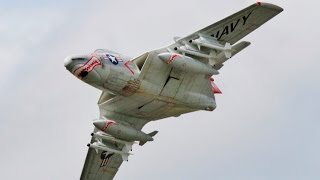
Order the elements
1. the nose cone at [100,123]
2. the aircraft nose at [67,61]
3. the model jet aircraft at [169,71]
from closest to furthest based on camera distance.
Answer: the aircraft nose at [67,61]
the model jet aircraft at [169,71]
the nose cone at [100,123]

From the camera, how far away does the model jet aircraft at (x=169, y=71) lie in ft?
264

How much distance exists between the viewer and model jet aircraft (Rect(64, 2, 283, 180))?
80375 mm

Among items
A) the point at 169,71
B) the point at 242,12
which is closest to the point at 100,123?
the point at 169,71

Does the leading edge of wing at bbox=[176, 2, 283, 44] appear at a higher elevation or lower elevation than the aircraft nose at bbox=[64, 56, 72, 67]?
higher

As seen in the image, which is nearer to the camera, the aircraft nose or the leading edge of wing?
the leading edge of wing

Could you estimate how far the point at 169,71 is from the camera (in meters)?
82.2

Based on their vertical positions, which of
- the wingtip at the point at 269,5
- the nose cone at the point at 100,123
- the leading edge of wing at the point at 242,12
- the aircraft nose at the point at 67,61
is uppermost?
the wingtip at the point at 269,5

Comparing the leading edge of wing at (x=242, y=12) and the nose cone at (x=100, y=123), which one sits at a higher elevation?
the leading edge of wing at (x=242, y=12)

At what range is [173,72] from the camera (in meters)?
82.4

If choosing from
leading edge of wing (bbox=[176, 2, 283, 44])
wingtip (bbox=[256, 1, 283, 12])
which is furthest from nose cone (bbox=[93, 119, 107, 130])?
wingtip (bbox=[256, 1, 283, 12])

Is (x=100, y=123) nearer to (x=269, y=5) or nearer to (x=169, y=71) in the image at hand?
(x=169, y=71)

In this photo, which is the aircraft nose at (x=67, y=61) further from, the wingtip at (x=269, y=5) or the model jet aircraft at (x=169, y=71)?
the wingtip at (x=269, y=5)

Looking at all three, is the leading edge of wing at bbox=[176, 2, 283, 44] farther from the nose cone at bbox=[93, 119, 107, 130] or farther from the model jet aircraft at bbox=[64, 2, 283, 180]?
the nose cone at bbox=[93, 119, 107, 130]

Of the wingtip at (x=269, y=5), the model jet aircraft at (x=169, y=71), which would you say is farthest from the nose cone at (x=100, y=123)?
the wingtip at (x=269, y=5)
